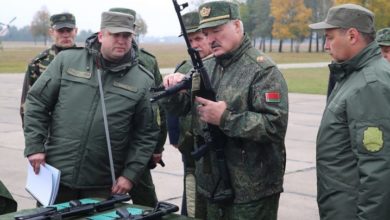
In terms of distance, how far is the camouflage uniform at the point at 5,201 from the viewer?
3678 millimetres

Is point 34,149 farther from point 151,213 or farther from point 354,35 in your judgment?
point 354,35

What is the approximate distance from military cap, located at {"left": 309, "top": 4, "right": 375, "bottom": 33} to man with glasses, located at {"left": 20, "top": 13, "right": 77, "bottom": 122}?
3.21 m

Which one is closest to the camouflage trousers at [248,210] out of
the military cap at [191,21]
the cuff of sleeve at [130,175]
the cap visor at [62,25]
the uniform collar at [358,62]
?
the cuff of sleeve at [130,175]

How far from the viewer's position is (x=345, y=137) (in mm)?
2945

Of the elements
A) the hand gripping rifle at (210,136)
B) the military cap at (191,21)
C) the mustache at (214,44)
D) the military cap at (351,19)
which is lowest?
the hand gripping rifle at (210,136)

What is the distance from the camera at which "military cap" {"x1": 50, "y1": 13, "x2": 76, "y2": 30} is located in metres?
5.80

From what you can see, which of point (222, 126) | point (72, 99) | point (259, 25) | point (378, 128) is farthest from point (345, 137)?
point (259, 25)

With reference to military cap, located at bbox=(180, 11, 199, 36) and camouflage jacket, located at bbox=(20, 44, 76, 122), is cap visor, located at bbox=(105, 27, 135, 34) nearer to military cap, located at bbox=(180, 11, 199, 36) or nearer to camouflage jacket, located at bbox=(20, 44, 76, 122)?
military cap, located at bbox=(180, 11, 199, 36)

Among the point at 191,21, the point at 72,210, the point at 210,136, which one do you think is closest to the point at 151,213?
the point at 72,210

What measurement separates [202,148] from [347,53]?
0.93 meters

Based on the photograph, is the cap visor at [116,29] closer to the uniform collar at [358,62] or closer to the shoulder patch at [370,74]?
the uniform collar at [358,62]

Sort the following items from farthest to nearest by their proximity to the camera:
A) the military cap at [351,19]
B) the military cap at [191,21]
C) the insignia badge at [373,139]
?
the military cap at [191,21] < the military cap at [351,19] < the insignia badge at [373,139]

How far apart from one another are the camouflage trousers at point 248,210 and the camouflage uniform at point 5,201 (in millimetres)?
1243

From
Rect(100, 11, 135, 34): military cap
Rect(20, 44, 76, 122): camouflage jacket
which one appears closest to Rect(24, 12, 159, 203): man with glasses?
Rect(100, 11, 135, 34): military cap
